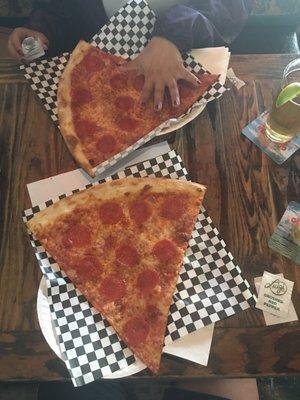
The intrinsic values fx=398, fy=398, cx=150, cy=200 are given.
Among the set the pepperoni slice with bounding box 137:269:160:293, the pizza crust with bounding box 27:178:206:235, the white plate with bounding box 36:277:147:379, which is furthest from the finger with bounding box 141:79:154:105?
the white plate with bounding box 36:277:147:379

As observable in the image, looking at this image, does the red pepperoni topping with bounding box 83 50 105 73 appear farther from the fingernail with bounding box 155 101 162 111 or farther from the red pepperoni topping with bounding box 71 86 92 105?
the fingernail with bounding box 155 101 162 111

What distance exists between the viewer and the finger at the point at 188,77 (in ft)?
5.11

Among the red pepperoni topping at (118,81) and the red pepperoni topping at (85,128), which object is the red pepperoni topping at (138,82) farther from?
the red pepperoni topping at (85,128)

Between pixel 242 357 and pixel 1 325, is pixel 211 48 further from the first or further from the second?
pixel 1 325

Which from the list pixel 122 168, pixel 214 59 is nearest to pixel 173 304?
pixel 122 168

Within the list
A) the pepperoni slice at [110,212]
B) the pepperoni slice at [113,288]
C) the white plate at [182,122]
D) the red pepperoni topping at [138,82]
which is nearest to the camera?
the pepperoni slice at [113,288]

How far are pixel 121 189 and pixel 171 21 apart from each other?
2.31ft

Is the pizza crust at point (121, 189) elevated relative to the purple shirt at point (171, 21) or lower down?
lower down

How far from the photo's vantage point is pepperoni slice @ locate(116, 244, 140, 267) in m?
1.34

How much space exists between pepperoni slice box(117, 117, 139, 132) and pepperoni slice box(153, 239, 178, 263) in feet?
1.56

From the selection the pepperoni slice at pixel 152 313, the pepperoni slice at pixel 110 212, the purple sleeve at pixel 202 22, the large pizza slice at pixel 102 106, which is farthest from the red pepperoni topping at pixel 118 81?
the pepperoni slice at pixel 152 313

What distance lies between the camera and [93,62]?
64.9 inches

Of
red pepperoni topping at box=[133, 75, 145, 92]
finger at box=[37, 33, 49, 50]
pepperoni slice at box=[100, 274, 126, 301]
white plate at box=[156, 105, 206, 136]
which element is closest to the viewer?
pepperoni slice at box=[100, 274, 126, 301]

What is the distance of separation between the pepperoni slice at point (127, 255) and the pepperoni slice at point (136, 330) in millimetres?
182
